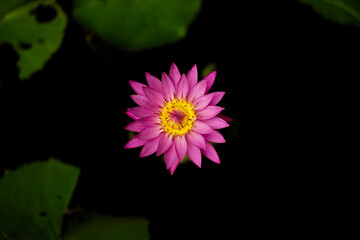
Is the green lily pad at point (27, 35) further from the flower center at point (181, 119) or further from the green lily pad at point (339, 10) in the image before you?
the green lily pad at point (339, 10)

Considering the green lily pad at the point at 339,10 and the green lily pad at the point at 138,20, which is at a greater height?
the green lily pad at the point at 339,10

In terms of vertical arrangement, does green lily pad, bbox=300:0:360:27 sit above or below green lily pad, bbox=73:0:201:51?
above

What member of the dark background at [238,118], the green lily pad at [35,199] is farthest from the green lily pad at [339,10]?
the green lily pad at [35,199]

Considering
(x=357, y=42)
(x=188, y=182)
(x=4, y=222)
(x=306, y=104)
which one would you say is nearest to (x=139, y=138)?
(x=188, y=182)

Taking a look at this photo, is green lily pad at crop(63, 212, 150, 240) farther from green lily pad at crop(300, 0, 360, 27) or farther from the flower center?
green lily pad at crop(300, 0, 360, 27)

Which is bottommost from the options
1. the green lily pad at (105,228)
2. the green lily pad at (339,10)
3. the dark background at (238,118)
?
the green lily pad at (105,228)

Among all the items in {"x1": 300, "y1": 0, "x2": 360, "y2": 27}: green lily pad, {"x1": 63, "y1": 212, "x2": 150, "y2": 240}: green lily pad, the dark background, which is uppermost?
{"x1": 300, "y1": 0, "x2": 360, "y2": 27}: green lily pad

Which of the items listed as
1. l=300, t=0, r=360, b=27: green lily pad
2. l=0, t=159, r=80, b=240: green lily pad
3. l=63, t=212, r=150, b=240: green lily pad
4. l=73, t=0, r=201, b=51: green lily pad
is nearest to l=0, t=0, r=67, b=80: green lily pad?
l=73, t=0, r=201, b=51: green lily pad

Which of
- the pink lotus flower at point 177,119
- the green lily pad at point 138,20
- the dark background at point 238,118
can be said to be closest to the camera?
the pink lotus flower at point 177,119
